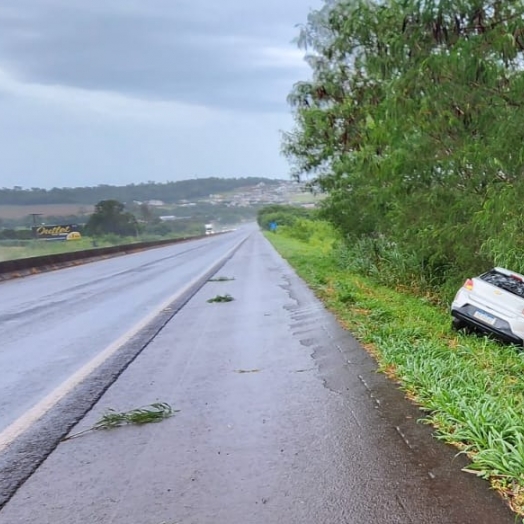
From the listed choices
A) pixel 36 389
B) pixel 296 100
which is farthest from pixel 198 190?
pixel 36 389

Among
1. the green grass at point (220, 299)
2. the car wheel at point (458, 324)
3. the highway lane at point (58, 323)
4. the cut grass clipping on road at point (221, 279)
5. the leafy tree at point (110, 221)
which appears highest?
the leafy tree at point (110, 221)

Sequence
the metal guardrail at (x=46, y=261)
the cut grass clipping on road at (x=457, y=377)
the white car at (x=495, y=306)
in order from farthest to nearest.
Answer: the metal guardrail at (x=46, y=261) → the white car at (x=495, y=306) → the cut grass clipping on road at (x=457, y=377)

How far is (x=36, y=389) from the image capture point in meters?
5.95

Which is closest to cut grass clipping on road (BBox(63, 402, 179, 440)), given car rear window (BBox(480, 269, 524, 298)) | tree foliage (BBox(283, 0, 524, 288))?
tree foliage (BBox(283, 0, 524, 288))

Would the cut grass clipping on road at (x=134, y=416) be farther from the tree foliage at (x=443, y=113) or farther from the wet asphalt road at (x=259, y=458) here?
the tree foliage at (x=443, y=113)

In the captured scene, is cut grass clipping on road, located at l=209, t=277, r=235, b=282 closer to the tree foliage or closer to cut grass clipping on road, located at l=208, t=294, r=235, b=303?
cut grass clipping on road, located at l=208, t=294, r=235, b=303

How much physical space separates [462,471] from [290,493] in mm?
1110

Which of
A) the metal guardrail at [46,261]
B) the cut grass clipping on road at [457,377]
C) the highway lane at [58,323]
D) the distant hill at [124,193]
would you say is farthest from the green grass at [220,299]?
the distant hill at [124,193]

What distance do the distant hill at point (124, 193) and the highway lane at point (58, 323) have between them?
3371 centimetres

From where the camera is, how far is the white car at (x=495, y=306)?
27.8ft

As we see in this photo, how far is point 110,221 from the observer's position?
59406 millimetres

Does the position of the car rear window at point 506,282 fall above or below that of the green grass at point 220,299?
above

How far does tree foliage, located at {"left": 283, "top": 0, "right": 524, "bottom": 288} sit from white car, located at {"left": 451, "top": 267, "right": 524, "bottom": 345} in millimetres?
523

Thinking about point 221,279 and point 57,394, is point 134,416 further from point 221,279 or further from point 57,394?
point 221,279
